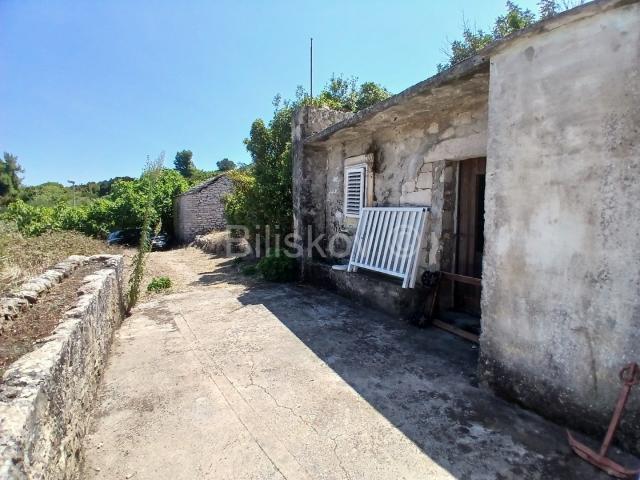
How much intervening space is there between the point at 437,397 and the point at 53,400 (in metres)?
2.81

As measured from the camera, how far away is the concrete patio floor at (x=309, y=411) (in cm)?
229

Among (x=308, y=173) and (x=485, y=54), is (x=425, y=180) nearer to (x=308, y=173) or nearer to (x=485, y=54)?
(x=485, y=54)

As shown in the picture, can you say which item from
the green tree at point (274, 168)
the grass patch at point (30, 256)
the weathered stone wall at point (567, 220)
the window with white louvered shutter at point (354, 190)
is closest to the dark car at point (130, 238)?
the green tree at point (274, 168)

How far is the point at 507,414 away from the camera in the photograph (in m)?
2.78

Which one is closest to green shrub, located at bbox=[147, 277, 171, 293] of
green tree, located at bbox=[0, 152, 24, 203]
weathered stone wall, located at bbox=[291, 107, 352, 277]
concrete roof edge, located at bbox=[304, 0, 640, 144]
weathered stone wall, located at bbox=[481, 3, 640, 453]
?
weathered stone wall, located at bbox=[291, 107, 352, 277]

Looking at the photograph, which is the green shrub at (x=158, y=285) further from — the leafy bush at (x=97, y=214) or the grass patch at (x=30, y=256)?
the leafy bush at (x=97, y=214)

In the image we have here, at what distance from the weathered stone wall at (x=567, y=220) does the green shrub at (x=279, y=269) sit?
528 cm

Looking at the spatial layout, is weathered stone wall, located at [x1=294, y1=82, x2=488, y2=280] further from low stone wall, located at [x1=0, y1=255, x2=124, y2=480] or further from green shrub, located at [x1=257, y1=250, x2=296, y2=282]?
low stone wall, located at [x1=0, y1=255, x2=124, y2=480]

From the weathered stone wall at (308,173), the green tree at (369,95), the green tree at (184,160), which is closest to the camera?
the weathered stone wall at (308,173)

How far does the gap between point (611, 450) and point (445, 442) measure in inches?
42.3

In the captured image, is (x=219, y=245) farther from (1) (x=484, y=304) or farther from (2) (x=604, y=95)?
(2) (x=604, y=95)

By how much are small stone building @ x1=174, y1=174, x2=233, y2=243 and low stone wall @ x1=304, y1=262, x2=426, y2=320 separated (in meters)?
12.5

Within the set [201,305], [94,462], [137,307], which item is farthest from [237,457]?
[137,307]

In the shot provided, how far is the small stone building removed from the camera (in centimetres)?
1858
